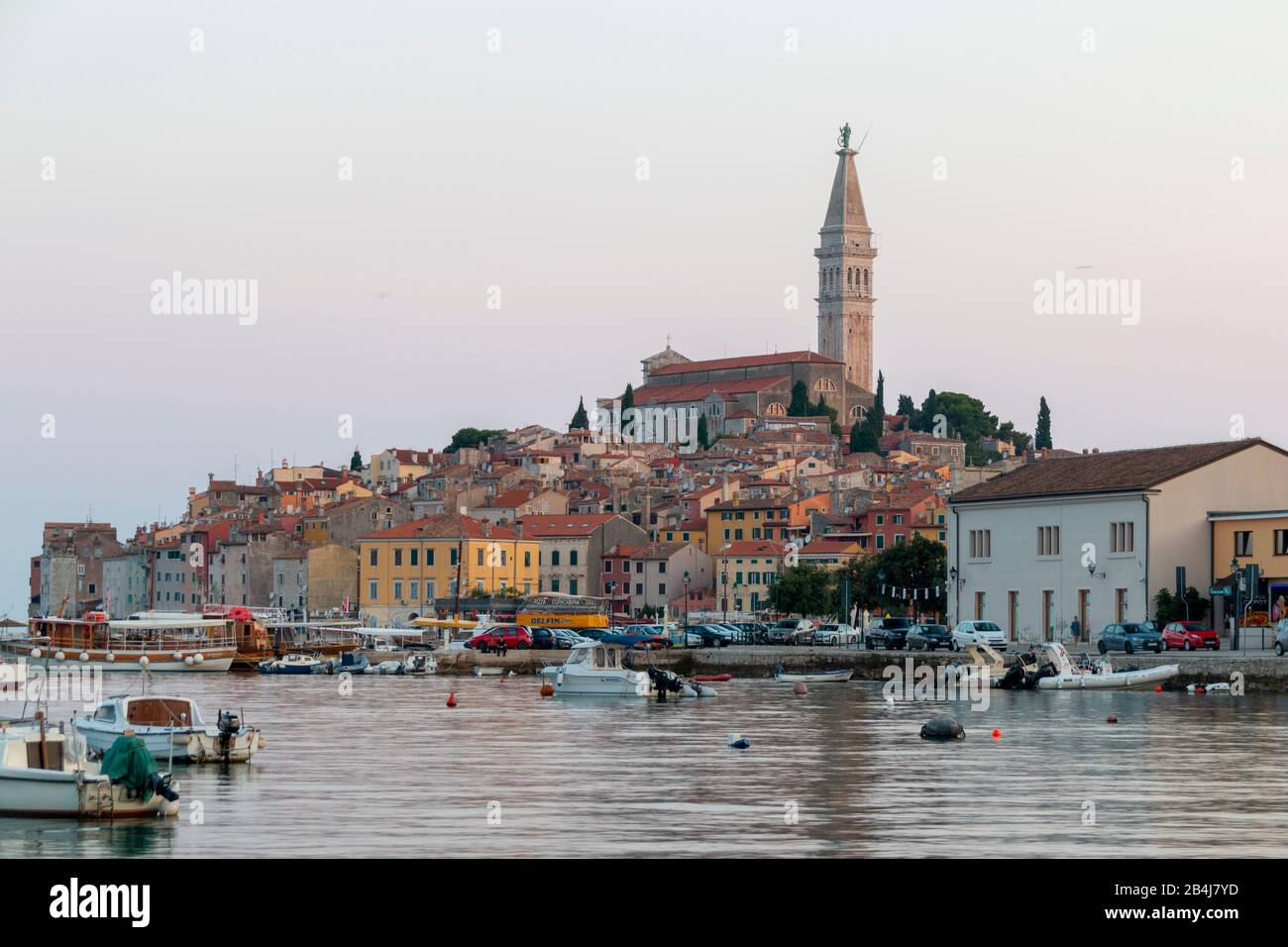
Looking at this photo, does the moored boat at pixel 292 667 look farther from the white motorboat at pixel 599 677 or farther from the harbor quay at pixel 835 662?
the white motorboat at pixel 599 677

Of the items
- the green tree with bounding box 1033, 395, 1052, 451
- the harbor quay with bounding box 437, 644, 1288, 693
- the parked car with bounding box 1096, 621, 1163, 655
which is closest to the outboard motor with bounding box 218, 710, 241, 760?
the harbor quay with bounding box 437, 644, 1288, 693

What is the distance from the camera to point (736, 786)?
31.0 m

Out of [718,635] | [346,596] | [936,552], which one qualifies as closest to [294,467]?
[346,596]

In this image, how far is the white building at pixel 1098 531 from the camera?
62.7 meters

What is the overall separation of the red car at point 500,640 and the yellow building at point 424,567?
107ft

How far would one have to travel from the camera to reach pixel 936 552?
10488cm

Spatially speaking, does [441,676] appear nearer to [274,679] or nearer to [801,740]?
[274,679]

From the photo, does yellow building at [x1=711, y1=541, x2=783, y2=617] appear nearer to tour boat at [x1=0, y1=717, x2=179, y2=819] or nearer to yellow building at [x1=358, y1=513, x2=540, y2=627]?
yellow building at [x1=358, y1=513, x2=540, y2=627]

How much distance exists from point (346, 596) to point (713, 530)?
82.0ft

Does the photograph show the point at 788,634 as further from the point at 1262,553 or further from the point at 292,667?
the point at 1262,553

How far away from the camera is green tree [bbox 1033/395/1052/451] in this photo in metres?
184

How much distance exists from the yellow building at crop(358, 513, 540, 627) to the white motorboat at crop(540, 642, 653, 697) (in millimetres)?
61878

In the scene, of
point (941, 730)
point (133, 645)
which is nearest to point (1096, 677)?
point (941, 730)

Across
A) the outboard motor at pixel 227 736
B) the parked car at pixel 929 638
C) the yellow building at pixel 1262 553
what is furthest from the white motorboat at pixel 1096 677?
the outboard motor at pixel 227 736
